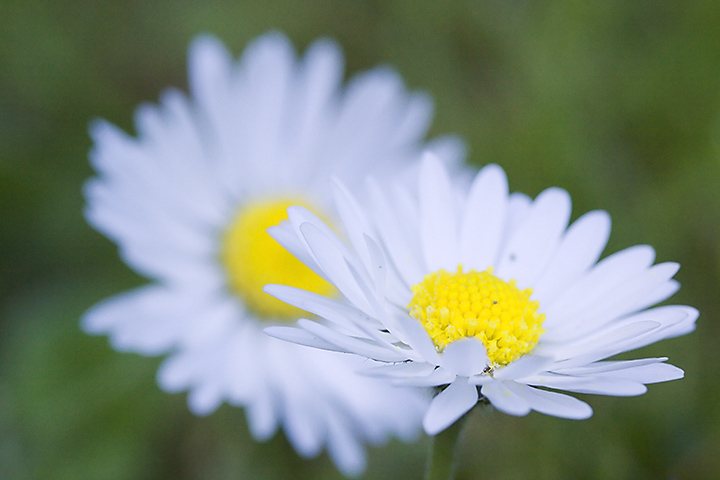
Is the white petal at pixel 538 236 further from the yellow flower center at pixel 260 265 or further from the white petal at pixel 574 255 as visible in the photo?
the yellow flower center at pixel 260 265

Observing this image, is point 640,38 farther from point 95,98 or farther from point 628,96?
point 95,98

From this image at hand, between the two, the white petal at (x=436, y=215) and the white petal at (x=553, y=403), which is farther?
the white petal at (x=436, y=215)

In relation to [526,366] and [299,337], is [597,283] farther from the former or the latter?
[299,337]

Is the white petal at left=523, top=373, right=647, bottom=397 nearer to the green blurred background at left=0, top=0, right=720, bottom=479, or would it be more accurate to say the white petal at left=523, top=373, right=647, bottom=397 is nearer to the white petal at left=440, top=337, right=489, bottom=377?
the white petal at left=440, top=337, right=489, bottom=377

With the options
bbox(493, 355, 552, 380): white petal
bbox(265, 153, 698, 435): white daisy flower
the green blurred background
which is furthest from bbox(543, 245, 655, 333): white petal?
the green blurred background

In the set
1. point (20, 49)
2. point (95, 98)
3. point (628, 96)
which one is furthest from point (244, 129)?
point (628, 96)

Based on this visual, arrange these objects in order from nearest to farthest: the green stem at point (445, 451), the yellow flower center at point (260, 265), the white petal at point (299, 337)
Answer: the white petal at point (299, 337) < the green stem at point (445, 451) < the yellow flower center at point (260, 265)

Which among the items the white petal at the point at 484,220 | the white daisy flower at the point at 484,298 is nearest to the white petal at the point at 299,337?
the white daisy flower at the point at 484,298

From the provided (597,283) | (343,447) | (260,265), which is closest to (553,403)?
(597,283)
